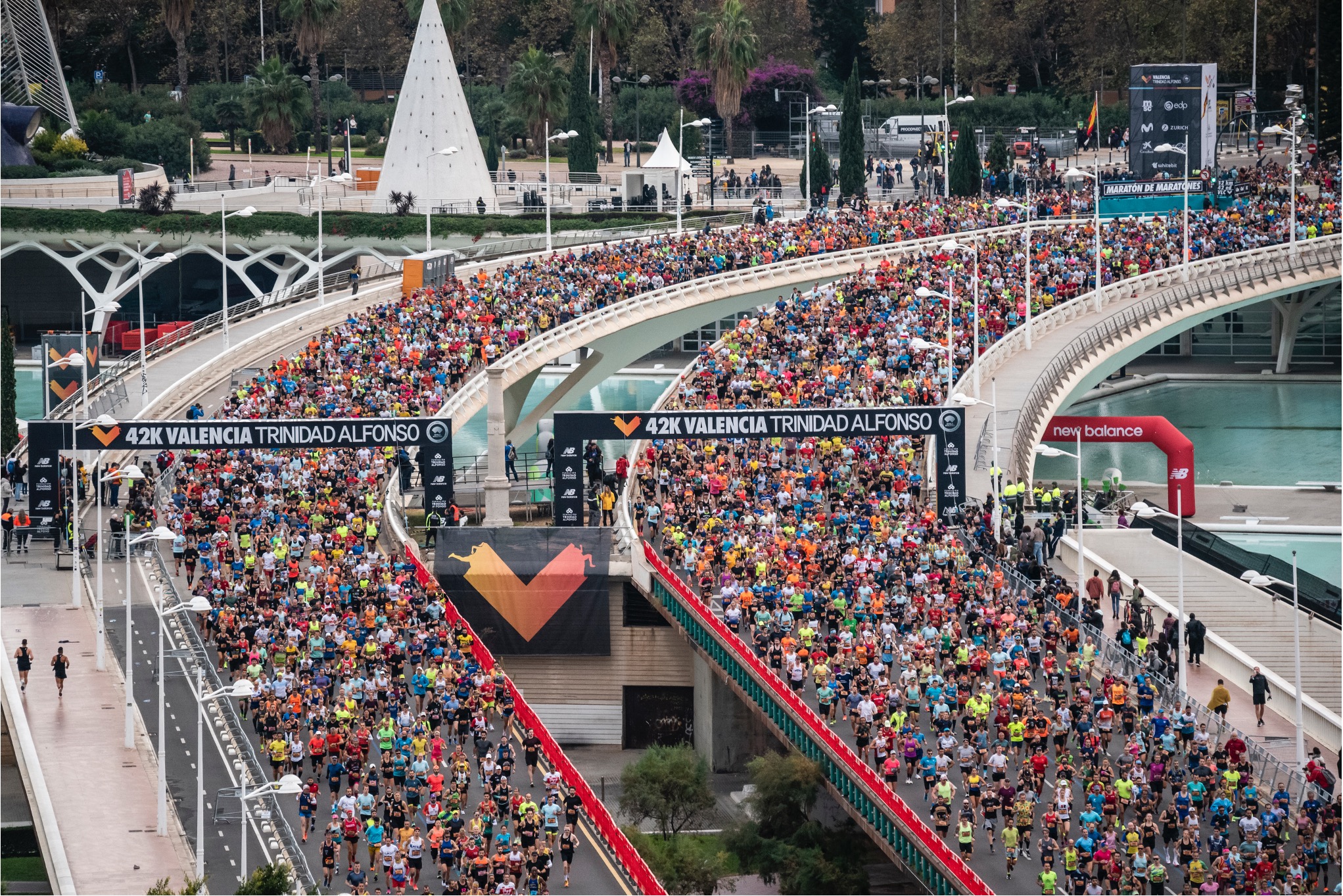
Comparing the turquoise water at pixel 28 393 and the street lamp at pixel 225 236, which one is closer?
the street lamp at pixel 225 236

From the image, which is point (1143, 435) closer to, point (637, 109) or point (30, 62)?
point (637, 109)

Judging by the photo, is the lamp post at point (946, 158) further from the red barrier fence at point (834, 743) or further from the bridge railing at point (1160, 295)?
the red barrier fence at point (834, 743)

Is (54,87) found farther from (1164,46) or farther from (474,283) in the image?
(1164,46)

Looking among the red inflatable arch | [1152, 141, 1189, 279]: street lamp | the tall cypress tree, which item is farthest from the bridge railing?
the tall cypress tree

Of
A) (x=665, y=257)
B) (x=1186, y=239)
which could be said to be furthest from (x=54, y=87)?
(x=1186, y=239)

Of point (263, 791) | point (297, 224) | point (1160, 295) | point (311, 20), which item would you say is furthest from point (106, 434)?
point (311, 20)

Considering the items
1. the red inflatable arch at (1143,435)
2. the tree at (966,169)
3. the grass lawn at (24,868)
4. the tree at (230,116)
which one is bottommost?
the grass lawn at (24,868)

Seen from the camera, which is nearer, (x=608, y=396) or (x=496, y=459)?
(x=496, y=459)

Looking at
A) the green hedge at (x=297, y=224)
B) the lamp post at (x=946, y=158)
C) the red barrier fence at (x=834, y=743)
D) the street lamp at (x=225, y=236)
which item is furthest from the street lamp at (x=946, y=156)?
the red barrier fence at (x=834, y=743)
